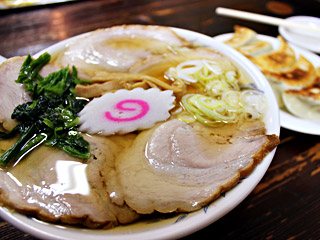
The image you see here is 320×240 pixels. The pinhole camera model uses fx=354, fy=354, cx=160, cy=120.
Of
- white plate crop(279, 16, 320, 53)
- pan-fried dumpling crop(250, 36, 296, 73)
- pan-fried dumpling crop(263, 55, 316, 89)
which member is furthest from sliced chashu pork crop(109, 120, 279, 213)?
white plate crop(279, 16, 320, 53)

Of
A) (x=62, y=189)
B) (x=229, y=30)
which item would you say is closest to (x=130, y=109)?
(x=62, y=189)

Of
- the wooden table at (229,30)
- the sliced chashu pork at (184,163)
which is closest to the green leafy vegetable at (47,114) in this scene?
the sliced chashu pork at (184,163)

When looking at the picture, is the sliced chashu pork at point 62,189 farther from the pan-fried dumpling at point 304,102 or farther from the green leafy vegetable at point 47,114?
the pan-fried dumpling at point 304,102

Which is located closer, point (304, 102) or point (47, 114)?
point (47, 114)

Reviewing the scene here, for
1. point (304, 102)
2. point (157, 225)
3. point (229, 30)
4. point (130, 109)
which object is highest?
point (130, 109)

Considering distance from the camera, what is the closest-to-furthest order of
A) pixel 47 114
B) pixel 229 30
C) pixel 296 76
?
pixel 47 114, pixel 296 76, pixel 229 30

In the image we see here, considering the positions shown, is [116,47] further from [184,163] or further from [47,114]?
[184,163]

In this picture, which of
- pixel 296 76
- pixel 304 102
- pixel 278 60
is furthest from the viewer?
pixel 278 60

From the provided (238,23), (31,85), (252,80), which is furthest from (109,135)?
(238,23)
